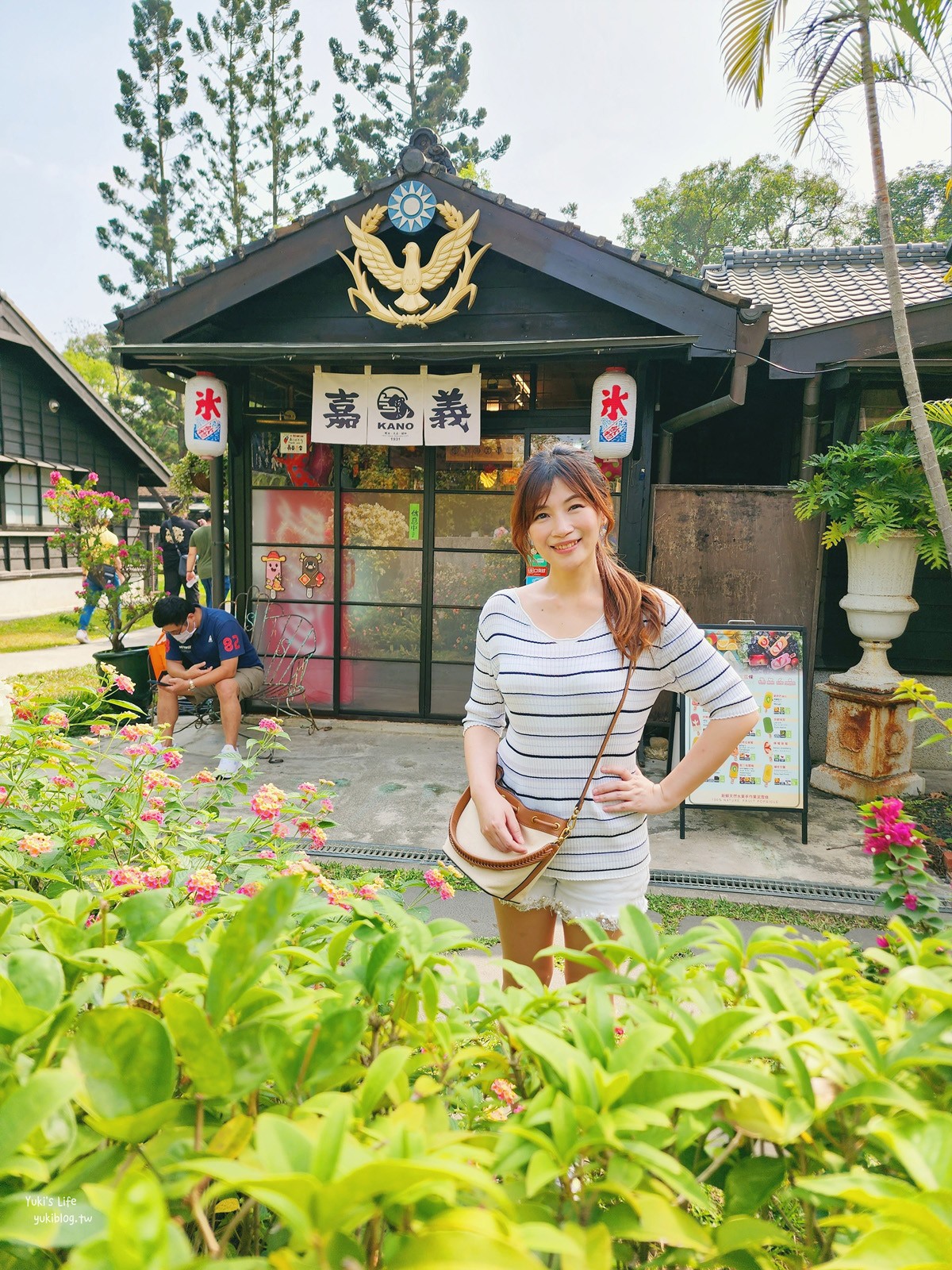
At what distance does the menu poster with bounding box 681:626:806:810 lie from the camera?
4738 mm

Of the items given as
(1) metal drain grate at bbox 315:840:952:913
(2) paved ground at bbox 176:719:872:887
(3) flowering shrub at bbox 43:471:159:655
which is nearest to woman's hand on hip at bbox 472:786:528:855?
(1) metal drain grate at bbox 315:840:952:913

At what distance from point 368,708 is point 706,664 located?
5695mm

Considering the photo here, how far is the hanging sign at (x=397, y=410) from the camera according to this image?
259 inches

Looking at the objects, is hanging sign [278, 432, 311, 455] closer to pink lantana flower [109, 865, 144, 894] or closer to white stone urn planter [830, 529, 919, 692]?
white stone urn planter [830, 529, 919, 692]

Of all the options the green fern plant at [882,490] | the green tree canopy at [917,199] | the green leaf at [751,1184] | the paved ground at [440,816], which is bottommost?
the paved ground at [440,816]

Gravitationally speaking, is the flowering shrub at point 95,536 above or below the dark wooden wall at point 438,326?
below

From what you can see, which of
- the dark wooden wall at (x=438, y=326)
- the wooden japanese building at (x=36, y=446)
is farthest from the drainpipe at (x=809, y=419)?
the wooden japanese building at (x=36, y=446)

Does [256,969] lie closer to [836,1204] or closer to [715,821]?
[836,1204]

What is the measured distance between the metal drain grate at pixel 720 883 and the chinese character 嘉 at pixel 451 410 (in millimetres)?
3719

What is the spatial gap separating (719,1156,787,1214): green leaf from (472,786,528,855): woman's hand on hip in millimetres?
1075

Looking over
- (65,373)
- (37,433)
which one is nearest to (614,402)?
(65,373)

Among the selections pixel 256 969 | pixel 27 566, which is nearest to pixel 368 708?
pixel 256 969

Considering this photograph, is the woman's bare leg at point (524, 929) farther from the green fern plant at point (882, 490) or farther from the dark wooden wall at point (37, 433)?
the dark wooden wall at point (37, 433)

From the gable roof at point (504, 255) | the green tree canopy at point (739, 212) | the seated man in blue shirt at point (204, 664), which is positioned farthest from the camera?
the green tree canopy at point (739, 212)
